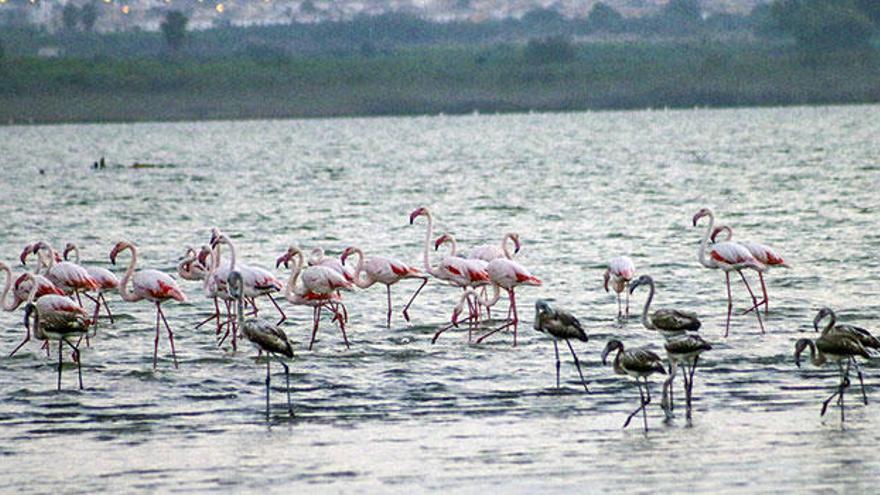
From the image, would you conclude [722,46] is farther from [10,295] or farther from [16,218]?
[10,295]

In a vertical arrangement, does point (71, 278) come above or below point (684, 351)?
above

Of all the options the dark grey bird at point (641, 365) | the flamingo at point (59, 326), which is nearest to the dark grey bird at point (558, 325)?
the dark grey bird at point (641, 365)

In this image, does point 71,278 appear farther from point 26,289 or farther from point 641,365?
point 641,365

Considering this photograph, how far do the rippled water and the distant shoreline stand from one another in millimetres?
80366

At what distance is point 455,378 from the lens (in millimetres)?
15031

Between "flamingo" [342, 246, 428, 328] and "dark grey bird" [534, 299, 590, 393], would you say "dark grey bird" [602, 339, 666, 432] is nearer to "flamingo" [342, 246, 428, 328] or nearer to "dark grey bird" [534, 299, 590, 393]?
"dark grey bird" [534, 299, 590, 393]

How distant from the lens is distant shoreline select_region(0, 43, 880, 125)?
12262 centimetres

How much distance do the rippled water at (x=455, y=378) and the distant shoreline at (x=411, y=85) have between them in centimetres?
8037

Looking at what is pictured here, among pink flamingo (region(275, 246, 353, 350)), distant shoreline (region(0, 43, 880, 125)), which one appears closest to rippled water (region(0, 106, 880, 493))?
pink flamingo (region(275, 246, 353, 350))

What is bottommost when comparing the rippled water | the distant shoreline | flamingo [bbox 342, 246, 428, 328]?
the rippled water

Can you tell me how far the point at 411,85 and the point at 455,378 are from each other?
111 meters

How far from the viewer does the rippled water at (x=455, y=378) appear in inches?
440

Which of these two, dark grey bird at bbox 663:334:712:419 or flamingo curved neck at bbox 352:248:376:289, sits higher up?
flamingo curved neck at bbox 352:248:376:289

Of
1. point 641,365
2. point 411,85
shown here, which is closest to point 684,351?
point 641,365
